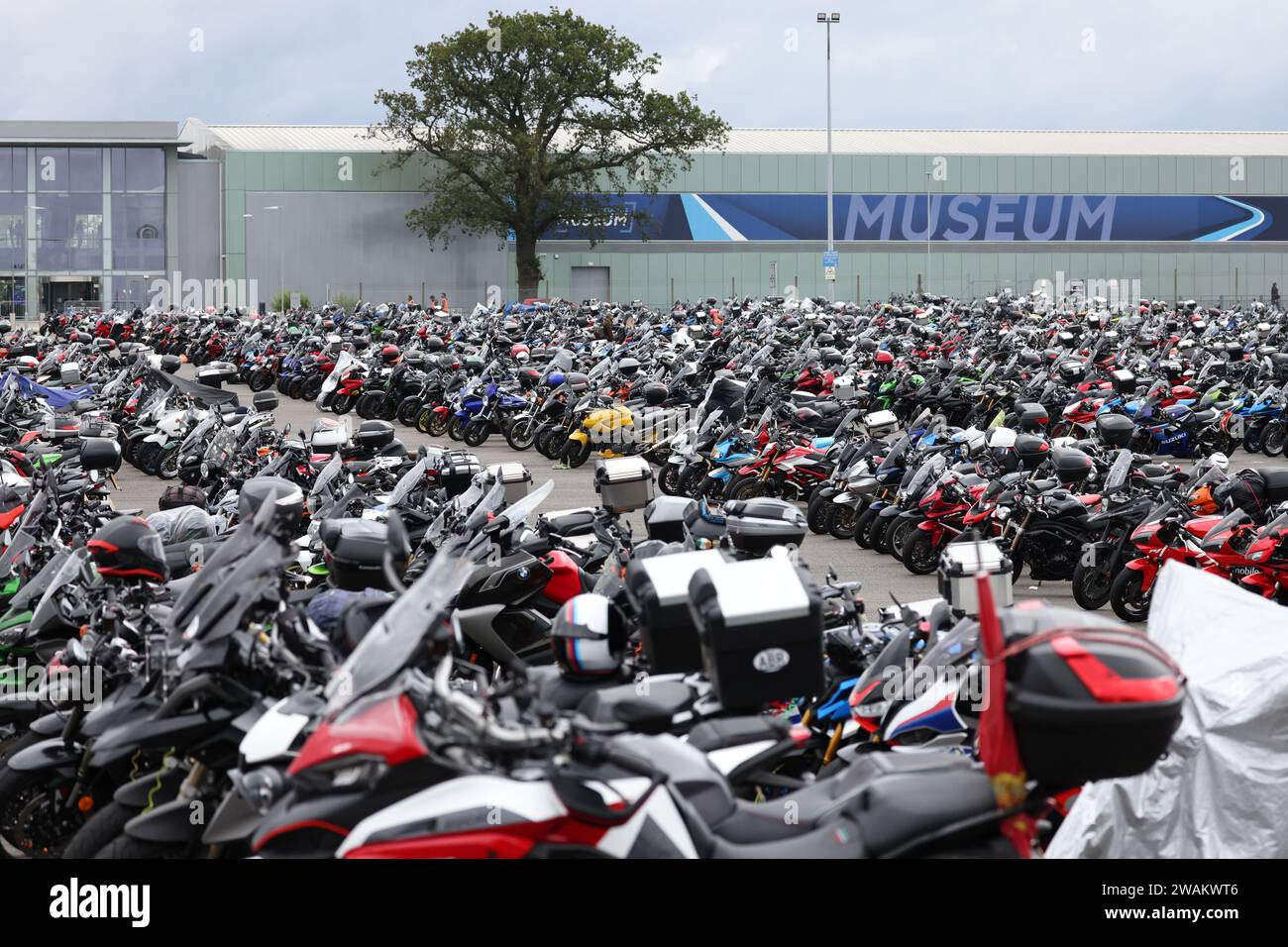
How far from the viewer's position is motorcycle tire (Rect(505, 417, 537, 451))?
17562 mm

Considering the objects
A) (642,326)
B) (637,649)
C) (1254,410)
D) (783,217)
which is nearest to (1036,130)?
(783,217)

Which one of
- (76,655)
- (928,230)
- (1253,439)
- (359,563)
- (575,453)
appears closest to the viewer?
(76,655)

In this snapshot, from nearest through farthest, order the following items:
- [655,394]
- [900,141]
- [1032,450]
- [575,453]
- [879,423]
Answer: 1. [1032,450]
2. [879,423]
3. [655,394]
4. [575,453]
5. [900,141]

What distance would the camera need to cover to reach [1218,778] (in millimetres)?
4418

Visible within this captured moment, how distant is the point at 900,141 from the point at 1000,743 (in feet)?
201

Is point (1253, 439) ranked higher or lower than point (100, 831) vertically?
higher

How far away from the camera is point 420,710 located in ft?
10.3

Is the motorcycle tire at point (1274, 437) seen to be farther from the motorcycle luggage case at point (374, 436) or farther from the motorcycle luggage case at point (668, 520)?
the motorcycle luggage case at point (668, 520)

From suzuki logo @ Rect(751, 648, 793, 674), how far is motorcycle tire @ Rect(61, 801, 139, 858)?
1938 millimetres

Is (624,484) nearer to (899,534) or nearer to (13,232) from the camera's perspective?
(899,534)

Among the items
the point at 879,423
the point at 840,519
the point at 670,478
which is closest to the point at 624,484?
the point at 840,519

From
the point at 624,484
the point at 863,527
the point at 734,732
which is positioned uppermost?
the point at 624,484

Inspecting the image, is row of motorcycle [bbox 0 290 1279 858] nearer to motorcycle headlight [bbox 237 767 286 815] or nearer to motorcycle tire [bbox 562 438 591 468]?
motorcycle headlight [bbox 237 767 286 815]
